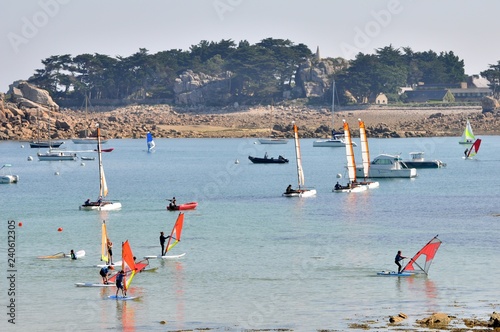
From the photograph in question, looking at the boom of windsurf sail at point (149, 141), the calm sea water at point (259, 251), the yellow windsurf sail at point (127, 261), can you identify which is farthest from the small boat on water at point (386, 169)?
the yellow windsurf sail at point (127, 261)

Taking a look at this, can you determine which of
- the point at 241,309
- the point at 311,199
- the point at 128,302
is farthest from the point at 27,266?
the point at 311,199

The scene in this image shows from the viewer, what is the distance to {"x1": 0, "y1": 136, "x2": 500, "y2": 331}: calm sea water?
1734 inches

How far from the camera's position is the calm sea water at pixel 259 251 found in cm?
4403

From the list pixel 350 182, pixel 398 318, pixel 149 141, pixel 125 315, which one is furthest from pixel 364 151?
pixel 149 141

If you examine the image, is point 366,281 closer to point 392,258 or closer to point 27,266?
point 392,258

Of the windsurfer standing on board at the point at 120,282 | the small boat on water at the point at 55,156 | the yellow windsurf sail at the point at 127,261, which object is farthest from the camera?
the small boat on water at the point at 55,156

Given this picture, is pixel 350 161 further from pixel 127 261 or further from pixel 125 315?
pixel 125 315

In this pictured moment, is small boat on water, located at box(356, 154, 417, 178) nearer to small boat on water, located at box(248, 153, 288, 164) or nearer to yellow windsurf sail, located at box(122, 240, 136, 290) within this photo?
small boat on water, located at box(248, 153, 288, 164)

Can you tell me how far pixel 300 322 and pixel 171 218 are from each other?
35587mm

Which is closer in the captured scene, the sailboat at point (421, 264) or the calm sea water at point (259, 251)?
the calm sea water at point (259, 251)

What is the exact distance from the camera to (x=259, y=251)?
200 ft

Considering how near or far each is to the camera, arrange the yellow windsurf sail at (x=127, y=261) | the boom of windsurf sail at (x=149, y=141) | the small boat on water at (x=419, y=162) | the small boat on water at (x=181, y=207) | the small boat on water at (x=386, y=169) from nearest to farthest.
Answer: the yellow windsurf sail at (x=127, y=261) < the small boat on water at (x=181, y=207) < the small boat on water at (x=386, y=169) < the small boat on water at (x=419, y=162) < the boom of windsurf sail at (x=149, y=141)

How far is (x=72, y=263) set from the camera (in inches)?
2211

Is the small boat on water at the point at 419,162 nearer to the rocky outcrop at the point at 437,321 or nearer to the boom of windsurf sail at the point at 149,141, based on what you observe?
the boom of windsurf sail at the point at 149,141
